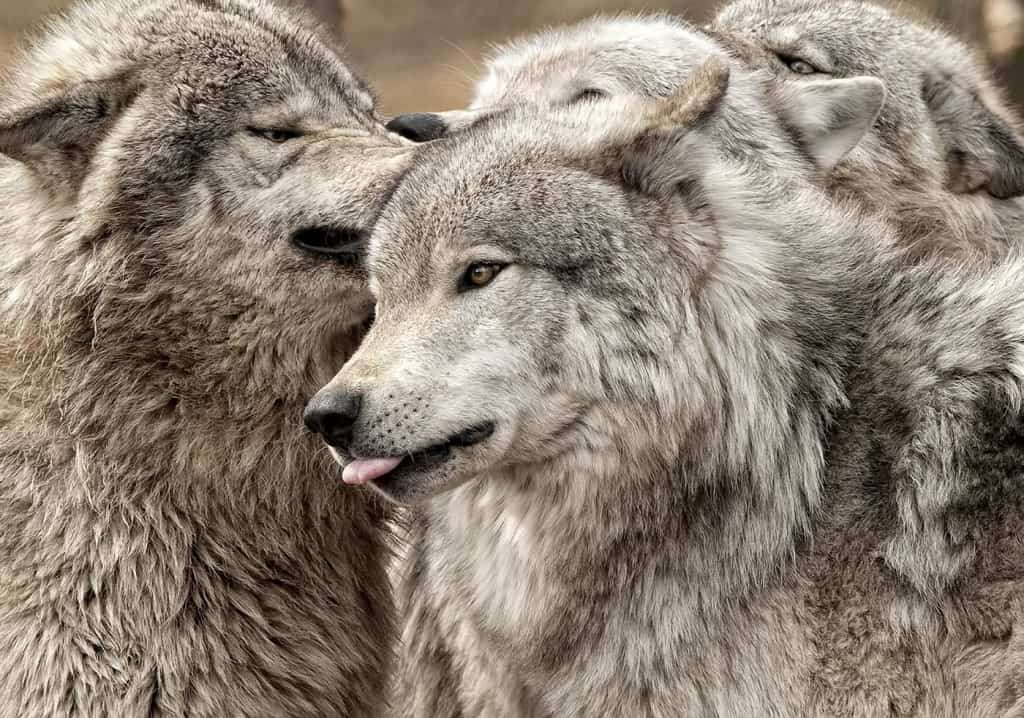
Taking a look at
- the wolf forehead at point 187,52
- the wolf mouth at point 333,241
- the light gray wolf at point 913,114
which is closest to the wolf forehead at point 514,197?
the wolf mouth at point 333,241

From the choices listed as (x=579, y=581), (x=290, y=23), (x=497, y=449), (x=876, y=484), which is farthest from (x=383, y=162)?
(x=876, y=484)

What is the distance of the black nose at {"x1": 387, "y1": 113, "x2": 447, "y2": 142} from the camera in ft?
13.5

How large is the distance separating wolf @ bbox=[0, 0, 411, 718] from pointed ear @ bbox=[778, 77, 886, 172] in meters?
1.63

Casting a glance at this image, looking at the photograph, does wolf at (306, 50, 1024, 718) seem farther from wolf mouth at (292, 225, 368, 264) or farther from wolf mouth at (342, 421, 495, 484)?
wolf mouth at (292, 225, 368, 264)

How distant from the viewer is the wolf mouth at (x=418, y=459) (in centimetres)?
305

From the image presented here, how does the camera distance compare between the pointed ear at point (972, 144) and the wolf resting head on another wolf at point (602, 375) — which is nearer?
the wolf resting head on another wolf at point (602, 375)

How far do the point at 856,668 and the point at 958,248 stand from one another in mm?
1907

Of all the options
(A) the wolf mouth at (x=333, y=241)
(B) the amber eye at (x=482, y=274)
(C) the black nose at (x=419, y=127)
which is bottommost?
(A) the wolf mouth at (x=333, y=241)

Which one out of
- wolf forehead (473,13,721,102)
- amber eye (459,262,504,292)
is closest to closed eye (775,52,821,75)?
wolf forehead (473,13,721,102)

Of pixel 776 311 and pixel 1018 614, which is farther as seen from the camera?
pixel 776 311

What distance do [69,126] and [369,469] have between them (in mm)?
1536

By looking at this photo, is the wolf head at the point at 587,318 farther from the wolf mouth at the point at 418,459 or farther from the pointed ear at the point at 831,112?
the pointed ear at the point at 831,112

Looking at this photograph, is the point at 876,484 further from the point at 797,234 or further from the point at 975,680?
the point at 797,234

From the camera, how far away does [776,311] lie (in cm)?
328
